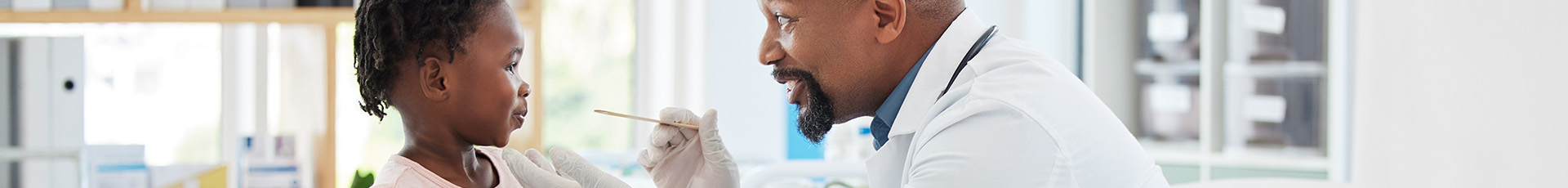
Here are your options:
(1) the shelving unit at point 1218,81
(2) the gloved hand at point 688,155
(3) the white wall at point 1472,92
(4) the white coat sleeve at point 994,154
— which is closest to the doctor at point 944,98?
(4) the white coat sleeve at point 994,154

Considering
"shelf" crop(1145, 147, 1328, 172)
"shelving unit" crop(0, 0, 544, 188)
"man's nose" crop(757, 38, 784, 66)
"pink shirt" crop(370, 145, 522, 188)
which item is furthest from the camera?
"shelf" crop(1145, 147, 1328, 172)

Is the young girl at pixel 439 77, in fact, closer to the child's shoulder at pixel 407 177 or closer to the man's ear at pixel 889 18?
the child's shoulder at pixel 407 177

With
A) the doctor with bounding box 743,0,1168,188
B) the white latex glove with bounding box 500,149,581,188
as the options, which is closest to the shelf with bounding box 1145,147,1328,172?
the doctor with bounding box 743,0,1168,188

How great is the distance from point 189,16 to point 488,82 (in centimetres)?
168

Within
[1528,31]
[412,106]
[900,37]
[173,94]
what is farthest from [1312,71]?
[173,94]

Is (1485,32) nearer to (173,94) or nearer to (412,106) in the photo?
(412,106)

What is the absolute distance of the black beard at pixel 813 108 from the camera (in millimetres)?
1111

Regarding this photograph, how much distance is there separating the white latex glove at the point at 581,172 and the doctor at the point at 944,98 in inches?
10.4

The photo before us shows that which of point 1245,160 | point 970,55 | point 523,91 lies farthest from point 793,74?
point 1245,160

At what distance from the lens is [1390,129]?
42.1 inches

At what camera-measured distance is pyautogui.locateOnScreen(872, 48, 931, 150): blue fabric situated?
1.07 metres

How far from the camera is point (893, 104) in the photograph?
3.61 ft

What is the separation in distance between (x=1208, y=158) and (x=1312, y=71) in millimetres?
315

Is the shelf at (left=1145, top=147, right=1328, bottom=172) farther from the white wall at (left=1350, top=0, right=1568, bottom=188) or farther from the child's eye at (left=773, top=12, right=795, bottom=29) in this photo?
the child's eye at (left=773, top=12, right=795, bottom=29)
